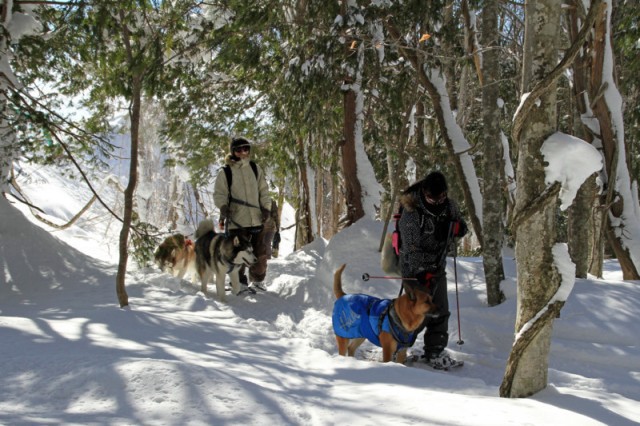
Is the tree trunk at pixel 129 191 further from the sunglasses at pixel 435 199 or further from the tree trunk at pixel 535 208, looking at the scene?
the tree trunk at pixel 535 208

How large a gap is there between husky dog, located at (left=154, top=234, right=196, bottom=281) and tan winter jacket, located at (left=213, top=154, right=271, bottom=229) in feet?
4.52

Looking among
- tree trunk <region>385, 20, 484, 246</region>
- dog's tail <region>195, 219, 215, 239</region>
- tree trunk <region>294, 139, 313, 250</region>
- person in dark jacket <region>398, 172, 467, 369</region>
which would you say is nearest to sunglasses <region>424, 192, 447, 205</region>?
person in dark jacket <region>398, 172, 467, 369</region>

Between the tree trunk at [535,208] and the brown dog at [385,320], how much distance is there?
133 centimetres

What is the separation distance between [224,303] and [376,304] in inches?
122

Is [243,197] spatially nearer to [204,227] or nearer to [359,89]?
[204,227]

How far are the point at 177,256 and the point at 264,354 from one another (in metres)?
5.08

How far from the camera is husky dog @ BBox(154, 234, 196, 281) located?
8.88 m

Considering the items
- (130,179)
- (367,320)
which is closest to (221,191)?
(130,179)

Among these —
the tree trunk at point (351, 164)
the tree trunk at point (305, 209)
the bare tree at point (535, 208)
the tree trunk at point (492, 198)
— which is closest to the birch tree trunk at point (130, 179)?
the tree trunk at point (492, 198)

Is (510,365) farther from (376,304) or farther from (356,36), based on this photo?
(356,36)

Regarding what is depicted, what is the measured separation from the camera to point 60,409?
2.40m

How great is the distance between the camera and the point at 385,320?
4.73 metres

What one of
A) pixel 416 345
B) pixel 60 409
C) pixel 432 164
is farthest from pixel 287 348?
pixel 432 164

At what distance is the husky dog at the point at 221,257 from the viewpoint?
7.41 m
